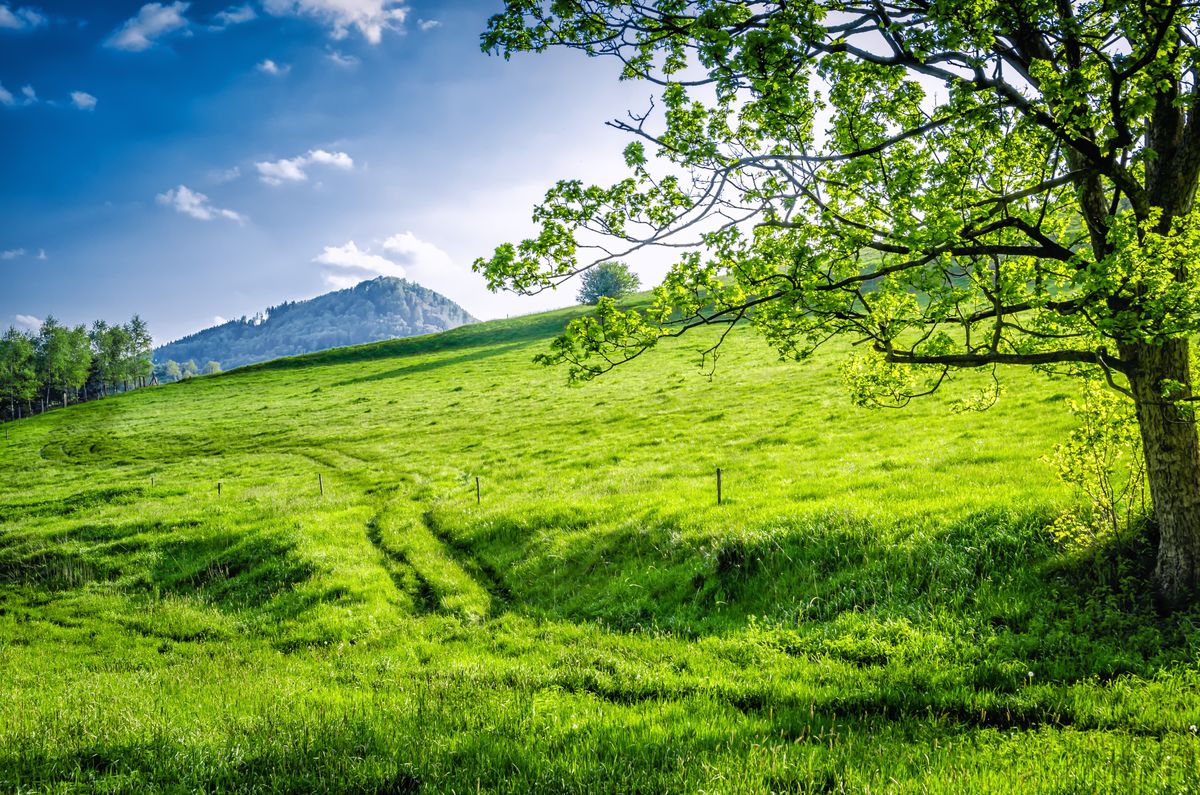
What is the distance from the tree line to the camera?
128500 millimetres

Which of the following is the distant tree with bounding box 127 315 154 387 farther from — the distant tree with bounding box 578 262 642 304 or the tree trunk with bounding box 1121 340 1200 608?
the tree trunk with bounding box 1121 340 1200 608

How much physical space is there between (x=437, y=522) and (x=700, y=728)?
16.3 meters

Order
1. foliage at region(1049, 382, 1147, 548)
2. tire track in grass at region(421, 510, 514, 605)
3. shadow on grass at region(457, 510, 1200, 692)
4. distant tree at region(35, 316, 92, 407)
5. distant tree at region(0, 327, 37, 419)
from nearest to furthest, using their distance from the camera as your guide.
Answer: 1. shadow on grass at region(457, 510, 1200, 692)
2. foliage at region(1049, 382, 1147, 548)
3. tire track in grass at region(421, 510, 514, 605)
4. distant tree at region(0, 327, 37, 419)
5. distant tree at region(35, 316, 92, 407)

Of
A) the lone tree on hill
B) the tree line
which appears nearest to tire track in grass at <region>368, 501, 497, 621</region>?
the lone tree on hill

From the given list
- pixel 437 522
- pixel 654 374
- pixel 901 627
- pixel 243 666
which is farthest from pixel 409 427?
pixel 901 627

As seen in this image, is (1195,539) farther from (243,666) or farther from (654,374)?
(654,374)

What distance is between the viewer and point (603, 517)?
58.6 ft

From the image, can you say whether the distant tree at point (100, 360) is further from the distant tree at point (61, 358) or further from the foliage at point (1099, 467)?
the foliage at point (1099, 467)

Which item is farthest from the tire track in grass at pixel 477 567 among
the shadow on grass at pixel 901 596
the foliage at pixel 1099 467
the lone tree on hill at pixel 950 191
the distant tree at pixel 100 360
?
the distant tree at pixel 100 360

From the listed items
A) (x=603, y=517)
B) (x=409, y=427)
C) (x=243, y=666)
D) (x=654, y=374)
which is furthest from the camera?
(x=654, y=374)

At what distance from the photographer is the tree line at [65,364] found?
5059 inches

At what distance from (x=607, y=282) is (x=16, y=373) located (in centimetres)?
12863

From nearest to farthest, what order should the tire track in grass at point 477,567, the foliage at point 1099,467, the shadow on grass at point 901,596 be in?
the shadow on grass at point 901,596
the foliage at point 1099,467
the tire track in grass at point 477,567

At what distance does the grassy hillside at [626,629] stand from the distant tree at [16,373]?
134784 millimetres
